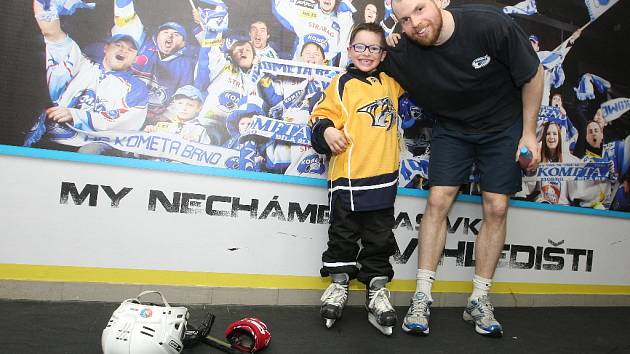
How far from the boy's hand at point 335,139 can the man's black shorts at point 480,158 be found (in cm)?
49

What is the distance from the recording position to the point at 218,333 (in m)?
1.90

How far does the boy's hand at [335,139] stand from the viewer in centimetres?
206

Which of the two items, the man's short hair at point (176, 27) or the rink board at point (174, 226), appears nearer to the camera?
the rink board at point (174, 226)

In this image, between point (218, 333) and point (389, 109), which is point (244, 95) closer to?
point (389, 109)

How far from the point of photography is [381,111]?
2174 millimetres

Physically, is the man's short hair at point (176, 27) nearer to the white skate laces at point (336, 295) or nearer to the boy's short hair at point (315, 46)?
the boy's short hair at point (315, 46)

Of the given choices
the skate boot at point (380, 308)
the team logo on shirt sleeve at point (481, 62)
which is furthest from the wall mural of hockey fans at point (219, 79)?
the skate boot at point (380, 308)

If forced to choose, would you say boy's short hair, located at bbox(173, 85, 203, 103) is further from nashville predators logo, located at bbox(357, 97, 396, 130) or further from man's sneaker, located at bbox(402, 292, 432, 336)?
man's sneaker, located at bbox(402, 292, 432, 336)

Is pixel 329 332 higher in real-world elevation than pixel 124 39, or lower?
lower

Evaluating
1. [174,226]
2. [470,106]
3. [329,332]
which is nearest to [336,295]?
[329,332]

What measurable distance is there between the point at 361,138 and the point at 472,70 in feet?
1.74

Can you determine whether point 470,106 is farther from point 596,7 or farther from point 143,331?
point 143,331

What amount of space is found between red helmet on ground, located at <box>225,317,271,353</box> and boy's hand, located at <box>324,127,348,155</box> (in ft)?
2.40

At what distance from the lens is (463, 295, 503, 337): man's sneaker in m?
2.16
